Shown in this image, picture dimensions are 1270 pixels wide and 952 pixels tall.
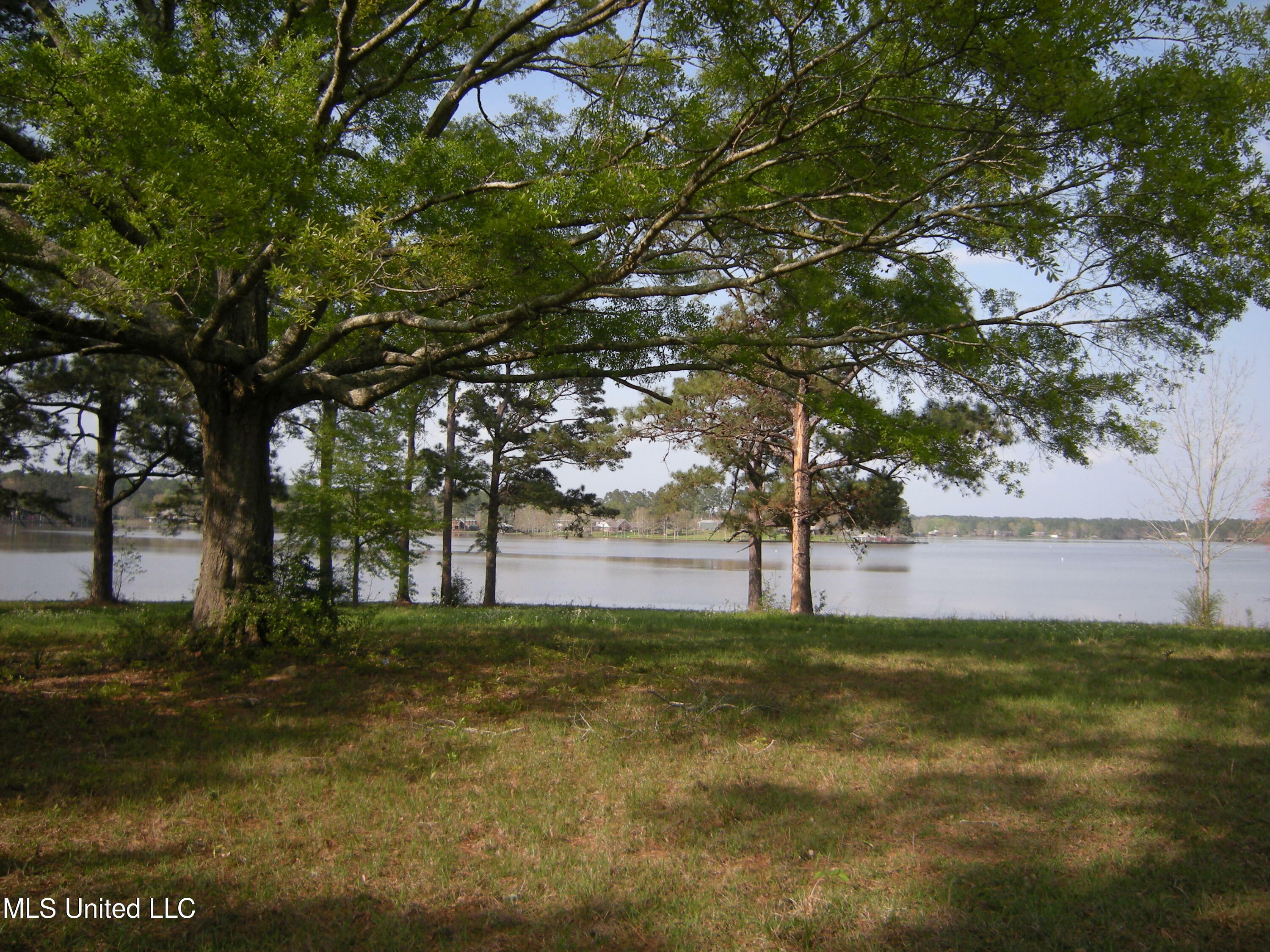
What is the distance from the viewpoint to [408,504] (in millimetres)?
17125

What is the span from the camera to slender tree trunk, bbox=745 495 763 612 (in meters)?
19.8

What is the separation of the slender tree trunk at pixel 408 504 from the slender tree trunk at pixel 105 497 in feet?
22.0

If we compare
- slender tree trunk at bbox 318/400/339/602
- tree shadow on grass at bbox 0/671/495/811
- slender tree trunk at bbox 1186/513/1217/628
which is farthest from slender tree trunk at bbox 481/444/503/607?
slender tree trunk at bbox 1186/513/1217/628

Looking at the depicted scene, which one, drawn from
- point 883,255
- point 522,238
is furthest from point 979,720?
point 522,238

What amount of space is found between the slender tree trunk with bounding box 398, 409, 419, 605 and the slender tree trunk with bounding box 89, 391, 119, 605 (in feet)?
22.0

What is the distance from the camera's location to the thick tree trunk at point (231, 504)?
8219 mm

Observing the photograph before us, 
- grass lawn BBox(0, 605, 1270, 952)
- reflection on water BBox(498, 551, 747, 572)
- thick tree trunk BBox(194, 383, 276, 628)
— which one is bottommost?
reflection on water BBox(498, 551, 747, 572)

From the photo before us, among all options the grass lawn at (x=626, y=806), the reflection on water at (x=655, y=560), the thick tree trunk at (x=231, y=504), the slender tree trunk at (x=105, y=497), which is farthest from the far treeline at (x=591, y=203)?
the reflection on water at (x=655, y=560)

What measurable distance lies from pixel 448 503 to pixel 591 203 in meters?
19.3

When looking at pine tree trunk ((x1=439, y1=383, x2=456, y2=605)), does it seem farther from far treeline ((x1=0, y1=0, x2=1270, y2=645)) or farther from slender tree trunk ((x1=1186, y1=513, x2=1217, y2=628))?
slender tree trunk ((x1=1186, y1=513, x2=1217, y2=628))

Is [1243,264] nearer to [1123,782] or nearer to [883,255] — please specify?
[883,255]

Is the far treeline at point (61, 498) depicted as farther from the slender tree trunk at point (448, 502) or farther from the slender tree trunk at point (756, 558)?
the slender tree trunk at point (756, 558)

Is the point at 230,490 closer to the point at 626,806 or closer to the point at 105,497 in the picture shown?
the point at 626,806

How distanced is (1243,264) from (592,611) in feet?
37.0
